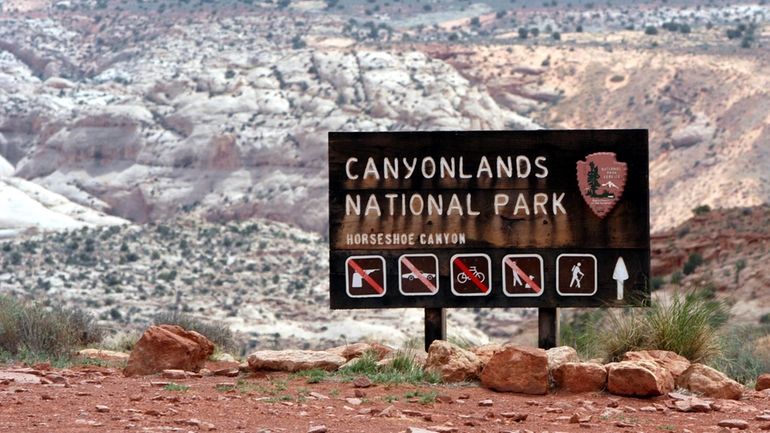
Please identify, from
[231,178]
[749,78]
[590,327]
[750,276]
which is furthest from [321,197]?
[590,327]

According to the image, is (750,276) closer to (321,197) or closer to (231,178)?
(321,197)

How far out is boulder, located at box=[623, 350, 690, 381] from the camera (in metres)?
12.0

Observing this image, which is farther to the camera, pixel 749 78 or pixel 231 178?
pixel 749 78

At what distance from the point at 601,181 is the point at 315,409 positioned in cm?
459

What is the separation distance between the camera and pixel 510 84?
341ft

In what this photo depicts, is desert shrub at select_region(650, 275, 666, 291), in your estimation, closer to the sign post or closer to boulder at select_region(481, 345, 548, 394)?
the sign post

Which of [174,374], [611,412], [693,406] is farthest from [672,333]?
[174,374]

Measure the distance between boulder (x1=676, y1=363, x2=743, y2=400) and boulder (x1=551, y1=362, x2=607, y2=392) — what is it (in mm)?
732

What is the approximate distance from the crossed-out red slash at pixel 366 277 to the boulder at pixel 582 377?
260cm

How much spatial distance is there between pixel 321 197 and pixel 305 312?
24973 mm

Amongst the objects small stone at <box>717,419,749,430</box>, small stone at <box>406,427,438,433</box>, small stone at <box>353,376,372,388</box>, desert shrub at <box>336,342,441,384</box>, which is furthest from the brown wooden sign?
small stone at <box>406,427,438,433</box>

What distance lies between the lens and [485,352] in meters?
12.7

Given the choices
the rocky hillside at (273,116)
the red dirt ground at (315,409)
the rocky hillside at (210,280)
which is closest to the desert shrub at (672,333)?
the red dirt ground at (315,409)

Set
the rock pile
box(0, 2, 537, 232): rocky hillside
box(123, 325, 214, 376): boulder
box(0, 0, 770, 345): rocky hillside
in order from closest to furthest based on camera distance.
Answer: the rock pile, box(123, 325, 214, 376): boulder, box(0, 0, 770, 345): rocky hillside, box(0, 2, 537, 232): rocky hillside
